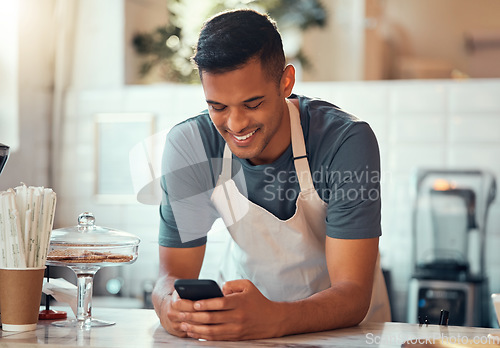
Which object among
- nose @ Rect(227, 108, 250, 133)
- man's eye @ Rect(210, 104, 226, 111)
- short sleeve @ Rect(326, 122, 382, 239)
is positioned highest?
man's eye @ Rect(210, 104, 226, 111)

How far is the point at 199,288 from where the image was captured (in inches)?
51.1

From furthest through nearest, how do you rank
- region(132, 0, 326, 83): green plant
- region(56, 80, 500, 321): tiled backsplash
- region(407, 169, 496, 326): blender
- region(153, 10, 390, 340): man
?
region(132, 0, 326, 83): green plant, region(56, 80, 500, 321): tiled backsplash, region(407, 169, 496, 326): blender, region(153, 10, 390, 340): man

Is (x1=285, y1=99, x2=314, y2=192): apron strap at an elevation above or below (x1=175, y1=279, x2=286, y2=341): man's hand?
above

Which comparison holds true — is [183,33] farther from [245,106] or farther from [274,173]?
[245,106]

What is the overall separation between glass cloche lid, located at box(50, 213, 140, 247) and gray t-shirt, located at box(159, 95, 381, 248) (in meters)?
0.26

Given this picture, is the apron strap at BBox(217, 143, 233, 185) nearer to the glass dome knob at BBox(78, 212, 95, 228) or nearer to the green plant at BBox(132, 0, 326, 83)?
the glass dome knob at BBox(78, 212, 95, 228)

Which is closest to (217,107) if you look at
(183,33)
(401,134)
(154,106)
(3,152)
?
(3,152)

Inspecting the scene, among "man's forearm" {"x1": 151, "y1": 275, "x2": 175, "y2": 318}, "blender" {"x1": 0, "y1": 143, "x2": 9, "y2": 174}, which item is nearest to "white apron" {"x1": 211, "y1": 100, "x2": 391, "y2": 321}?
"man's forearm" {"x1": 151, "y1": 275, "x2": 175, "y2": 318}

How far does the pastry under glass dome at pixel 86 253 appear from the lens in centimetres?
142

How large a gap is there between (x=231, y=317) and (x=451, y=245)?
232 centimetres

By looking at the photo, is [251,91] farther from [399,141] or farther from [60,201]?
[60,201]

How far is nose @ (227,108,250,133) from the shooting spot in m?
1.54

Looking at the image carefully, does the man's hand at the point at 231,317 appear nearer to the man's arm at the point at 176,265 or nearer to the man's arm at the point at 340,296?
the man's arm at the point at 340,296

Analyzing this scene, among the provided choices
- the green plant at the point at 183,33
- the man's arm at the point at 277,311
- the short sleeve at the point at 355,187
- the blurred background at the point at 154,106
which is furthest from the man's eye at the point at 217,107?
the green plant at the point at 183,33
